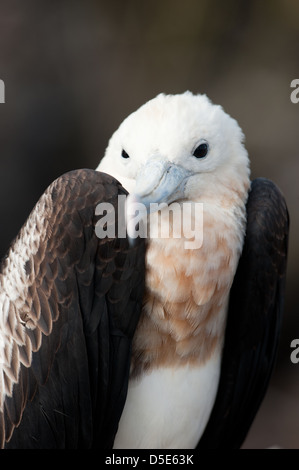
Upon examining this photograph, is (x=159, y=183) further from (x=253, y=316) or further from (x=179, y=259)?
(x=253, y=316)

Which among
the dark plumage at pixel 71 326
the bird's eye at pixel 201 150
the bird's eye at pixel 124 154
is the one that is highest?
the bird's eye at pixel 201 150

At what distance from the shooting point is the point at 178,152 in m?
1.67

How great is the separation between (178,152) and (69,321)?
0.46m

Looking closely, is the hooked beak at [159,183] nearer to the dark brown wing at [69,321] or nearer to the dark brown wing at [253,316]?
the dark brown wing at [69,321]

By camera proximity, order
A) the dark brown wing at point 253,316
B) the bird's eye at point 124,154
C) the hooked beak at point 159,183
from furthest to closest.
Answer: the dark brown wing at point 253,316, the bird's eye at point 124,154, the hooked beak at point 159,183

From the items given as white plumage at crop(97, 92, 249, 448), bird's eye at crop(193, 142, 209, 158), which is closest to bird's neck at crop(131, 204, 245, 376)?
white plumage at crop(97, 92, 249, 448)

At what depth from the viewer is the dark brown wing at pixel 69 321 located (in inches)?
63.1

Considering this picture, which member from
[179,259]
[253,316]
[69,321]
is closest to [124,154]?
[179,259]

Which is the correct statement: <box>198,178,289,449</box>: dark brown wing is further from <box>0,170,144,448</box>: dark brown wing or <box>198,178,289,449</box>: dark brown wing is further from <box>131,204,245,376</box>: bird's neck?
<box>0,170,144,448</box>: dark brown wing

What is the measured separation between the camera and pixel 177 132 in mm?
1668

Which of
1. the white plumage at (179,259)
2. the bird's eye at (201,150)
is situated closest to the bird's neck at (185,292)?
the white plumage at (179,259)

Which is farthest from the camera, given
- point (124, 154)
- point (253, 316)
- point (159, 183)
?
point (253, 316)

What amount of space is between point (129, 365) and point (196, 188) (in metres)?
0.44

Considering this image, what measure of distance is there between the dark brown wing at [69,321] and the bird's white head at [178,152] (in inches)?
3.7
